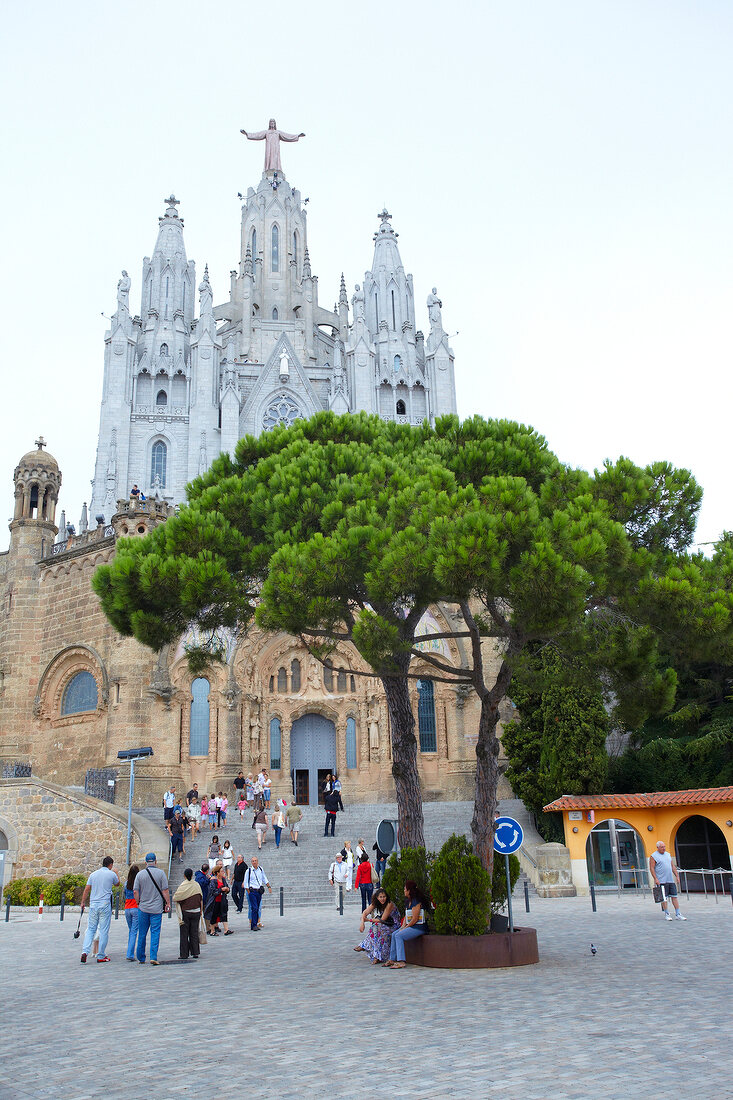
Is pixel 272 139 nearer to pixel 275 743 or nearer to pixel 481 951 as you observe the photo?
pixel 275 743

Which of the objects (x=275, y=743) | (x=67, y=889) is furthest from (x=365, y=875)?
(x=275, y=743)

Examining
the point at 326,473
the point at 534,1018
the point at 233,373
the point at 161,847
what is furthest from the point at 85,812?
the point at 233,373

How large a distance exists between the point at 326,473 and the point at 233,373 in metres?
40.3

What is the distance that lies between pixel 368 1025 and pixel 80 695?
2183cm

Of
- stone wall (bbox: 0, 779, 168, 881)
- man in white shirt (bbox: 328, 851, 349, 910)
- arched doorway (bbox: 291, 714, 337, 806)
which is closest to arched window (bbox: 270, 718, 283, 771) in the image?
arched doorway (bbox: 291, 714, 337, 806)

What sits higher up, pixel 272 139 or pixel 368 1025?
pixel 272 139

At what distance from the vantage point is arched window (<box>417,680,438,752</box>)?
27.9 metres

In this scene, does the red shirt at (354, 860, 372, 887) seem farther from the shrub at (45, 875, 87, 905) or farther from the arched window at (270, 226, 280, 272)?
the arched window at (270, 226, 280, 272)

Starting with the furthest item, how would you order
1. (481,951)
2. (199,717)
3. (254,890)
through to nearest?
(199,717) → (254,890) → (481,951)

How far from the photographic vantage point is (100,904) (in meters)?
10.4

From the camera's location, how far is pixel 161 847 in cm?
1902

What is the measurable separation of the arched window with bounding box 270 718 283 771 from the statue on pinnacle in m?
45.5

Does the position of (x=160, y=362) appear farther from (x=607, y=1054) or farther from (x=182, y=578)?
(x=607, y=1054)

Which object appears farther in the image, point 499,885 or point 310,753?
point 310,753
